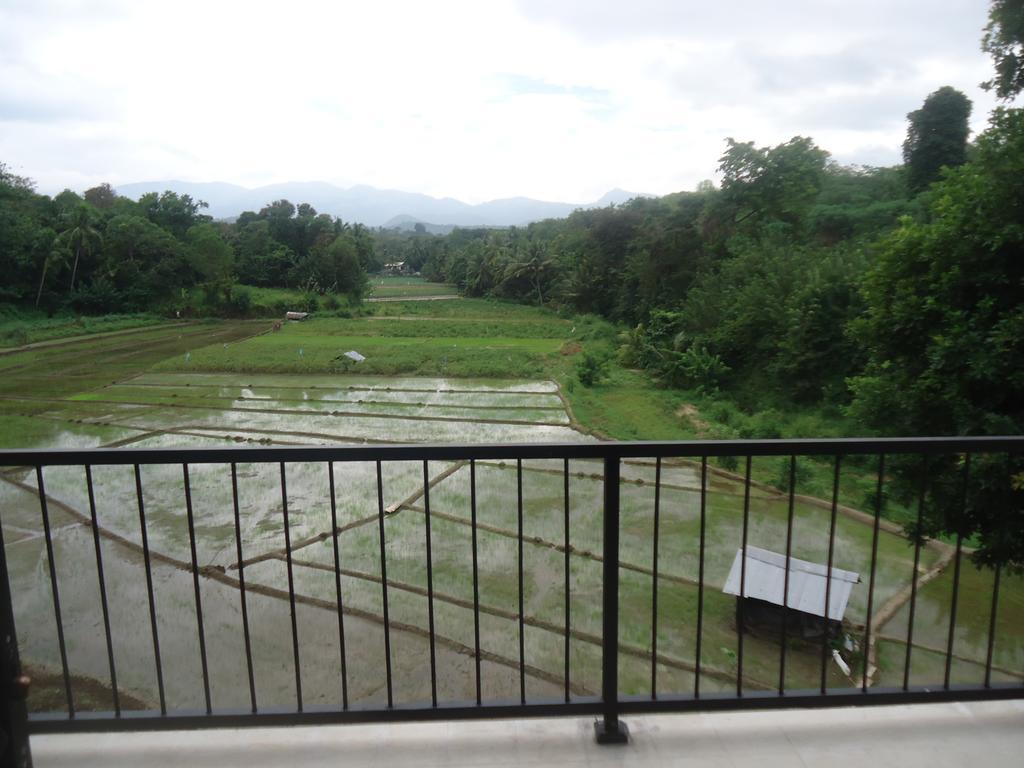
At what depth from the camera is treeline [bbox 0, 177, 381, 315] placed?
24188 millimetres

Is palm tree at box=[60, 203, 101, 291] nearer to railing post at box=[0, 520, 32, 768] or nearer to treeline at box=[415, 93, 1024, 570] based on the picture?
treeline at box=[415, 93, 1024, 570]

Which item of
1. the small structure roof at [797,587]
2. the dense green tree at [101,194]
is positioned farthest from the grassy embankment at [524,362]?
the dense green tree at [101,194]

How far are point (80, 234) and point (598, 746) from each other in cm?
2892

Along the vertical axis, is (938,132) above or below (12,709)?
above

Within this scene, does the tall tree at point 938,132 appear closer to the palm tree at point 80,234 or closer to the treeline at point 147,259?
the treeline at point 147,259

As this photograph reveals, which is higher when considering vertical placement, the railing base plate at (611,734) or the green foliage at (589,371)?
the railing base plate at (611,734)

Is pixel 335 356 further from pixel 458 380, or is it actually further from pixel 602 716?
pixel 602 716

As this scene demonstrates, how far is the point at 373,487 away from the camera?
884 cm

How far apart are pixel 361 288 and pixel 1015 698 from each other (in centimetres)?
2809

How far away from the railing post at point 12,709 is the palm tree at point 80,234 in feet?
92.1

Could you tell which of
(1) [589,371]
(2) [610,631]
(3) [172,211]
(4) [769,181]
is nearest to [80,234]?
(3) [172,211]

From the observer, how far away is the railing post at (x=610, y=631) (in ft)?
4.74

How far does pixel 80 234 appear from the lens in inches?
972

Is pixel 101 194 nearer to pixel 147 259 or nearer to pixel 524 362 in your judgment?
pixel 147 259
